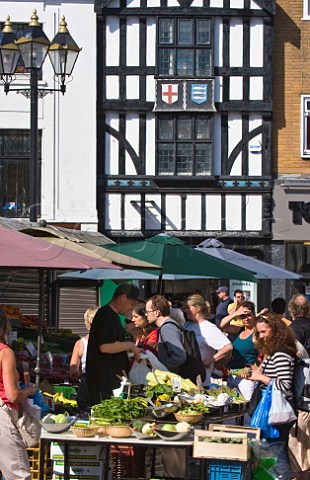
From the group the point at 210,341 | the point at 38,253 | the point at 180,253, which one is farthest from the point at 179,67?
the point at 38,253

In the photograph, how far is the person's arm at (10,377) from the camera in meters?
8.30

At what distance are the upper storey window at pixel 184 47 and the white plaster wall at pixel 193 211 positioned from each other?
10.1 feet

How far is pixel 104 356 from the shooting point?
9797 mm

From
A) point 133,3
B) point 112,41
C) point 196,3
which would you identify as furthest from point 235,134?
point 133,3

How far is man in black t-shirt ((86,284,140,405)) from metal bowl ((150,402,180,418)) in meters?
0.61

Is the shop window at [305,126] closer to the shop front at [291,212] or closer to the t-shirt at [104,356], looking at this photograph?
the shop front at [291,212]

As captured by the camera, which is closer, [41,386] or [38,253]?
[38,253]

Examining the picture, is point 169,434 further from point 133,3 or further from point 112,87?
point 133,3

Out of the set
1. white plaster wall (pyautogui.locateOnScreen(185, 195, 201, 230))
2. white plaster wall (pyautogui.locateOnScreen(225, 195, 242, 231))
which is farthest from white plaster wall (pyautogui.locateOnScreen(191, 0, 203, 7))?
white plaster wall (pyautogui.locateOnScreen(225, 195, 242, 231))

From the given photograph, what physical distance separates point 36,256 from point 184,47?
18177mm

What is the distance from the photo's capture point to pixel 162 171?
1061 inches

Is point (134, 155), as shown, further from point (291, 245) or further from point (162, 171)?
point (291, 245)

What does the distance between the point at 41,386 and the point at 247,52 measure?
55.9 ft

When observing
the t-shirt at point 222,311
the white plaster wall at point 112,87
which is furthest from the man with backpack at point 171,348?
the white plaster wall at point 112,87
